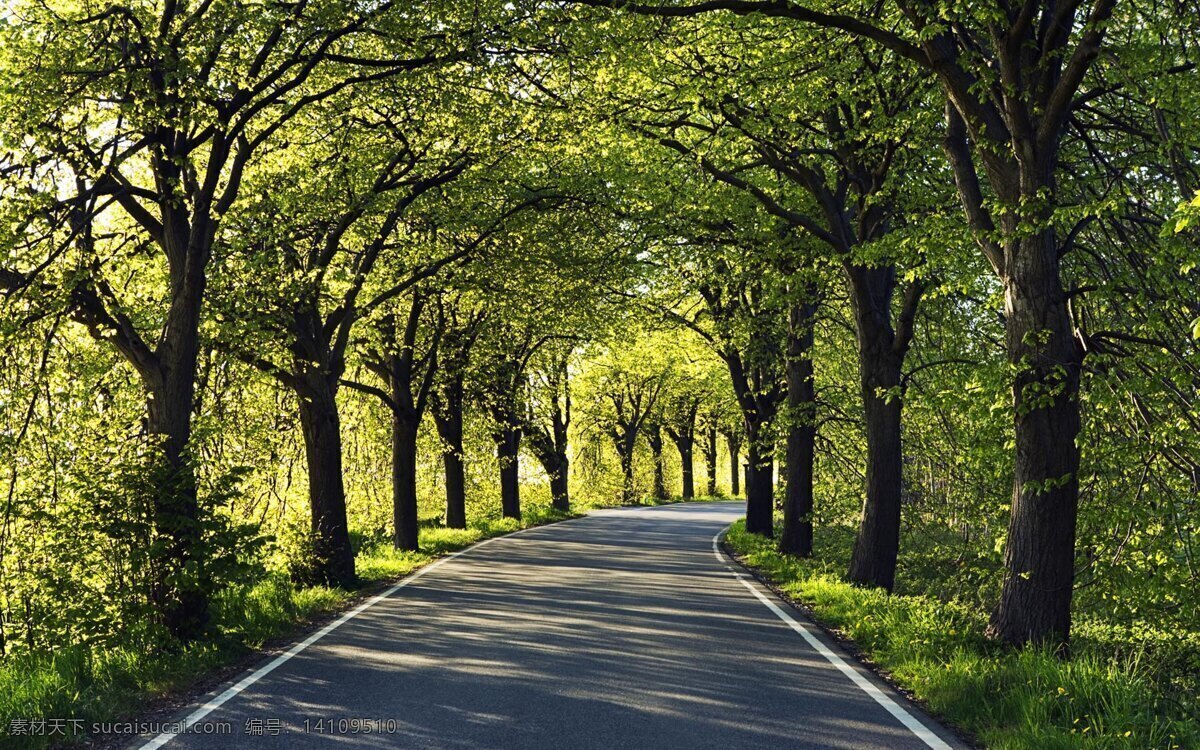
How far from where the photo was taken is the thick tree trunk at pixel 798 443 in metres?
19.0

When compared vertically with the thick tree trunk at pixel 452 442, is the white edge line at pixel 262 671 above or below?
below

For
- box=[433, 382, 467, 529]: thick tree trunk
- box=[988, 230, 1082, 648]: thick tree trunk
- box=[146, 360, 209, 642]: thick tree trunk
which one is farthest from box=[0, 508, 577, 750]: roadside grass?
box=[433, 382, 467, 529]: thick tree trunk

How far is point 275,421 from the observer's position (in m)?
17.7

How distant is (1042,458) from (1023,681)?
2.11 m

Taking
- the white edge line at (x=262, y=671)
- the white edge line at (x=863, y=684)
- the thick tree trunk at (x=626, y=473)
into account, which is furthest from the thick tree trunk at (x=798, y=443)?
the thick tree trunk at (x=626, y=473)

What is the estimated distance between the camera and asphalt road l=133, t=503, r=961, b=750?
21.0ft

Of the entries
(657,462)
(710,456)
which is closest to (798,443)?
(657,462)

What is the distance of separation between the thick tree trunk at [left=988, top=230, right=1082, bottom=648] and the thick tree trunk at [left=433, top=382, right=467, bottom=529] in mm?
19194

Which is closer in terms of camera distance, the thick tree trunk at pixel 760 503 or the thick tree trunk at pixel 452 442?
the thick tree trunk at pixel 760 503

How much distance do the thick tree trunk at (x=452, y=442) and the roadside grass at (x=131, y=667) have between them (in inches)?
492

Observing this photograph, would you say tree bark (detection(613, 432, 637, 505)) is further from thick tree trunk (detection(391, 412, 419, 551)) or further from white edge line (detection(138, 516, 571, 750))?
white edge line (detection(138, 516, 571, 750))

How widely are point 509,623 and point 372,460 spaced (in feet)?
42.2

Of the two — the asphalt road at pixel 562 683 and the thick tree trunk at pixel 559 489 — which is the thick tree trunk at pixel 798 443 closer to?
the asphalt road at pixel 562 683

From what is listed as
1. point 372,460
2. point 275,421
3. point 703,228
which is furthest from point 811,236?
point 372,460
